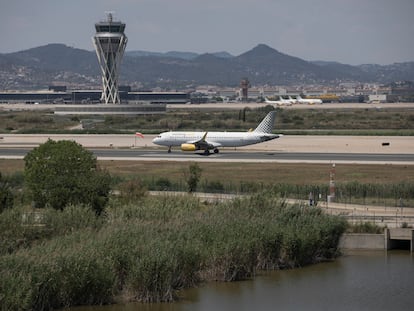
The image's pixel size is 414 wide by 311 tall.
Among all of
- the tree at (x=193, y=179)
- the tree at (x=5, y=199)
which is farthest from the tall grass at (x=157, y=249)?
the tree at (x=193, y=179)

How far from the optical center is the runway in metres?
119

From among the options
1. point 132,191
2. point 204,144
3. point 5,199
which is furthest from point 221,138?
point 5,199

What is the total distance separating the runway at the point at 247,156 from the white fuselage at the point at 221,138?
1442mm

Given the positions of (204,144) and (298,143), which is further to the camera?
(298,143)

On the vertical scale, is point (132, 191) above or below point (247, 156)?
above

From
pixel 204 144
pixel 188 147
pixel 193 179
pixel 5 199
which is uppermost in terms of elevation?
pixel 5 199

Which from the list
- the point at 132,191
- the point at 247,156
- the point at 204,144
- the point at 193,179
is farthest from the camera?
the point at 204,144

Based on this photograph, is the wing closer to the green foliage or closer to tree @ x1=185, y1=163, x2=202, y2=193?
tree @ x1=185, y1=163, x2=202, y2=193

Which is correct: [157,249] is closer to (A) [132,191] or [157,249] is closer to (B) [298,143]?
(A) [132,191]

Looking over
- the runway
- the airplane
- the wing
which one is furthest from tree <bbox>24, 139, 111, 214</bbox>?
the airplane

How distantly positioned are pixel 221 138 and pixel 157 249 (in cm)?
8032

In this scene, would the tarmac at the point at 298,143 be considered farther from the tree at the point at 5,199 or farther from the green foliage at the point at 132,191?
the tree at the point at 5,199

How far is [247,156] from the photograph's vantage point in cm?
12794

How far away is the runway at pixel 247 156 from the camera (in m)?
119
